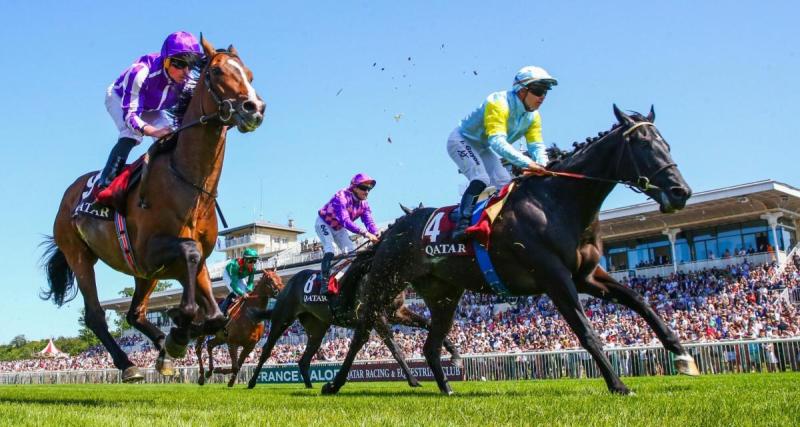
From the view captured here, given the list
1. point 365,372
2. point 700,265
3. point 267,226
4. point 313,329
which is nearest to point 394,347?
point 313,329

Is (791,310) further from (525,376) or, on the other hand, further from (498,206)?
(498,206)

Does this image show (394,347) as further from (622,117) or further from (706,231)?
(706,231)

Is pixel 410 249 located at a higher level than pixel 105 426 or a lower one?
higher

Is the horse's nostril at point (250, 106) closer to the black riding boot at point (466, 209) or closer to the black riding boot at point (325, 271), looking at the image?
the black riding boot at point (466, 209)

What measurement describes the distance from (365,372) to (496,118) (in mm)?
15360

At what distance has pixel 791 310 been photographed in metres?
22.9

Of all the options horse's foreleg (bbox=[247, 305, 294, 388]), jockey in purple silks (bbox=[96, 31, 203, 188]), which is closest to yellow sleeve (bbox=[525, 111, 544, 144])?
jockey in purple silks (bbox=[96, 31, 203, 188])

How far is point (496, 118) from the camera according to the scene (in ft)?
26.2

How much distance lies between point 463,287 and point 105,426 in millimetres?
5048

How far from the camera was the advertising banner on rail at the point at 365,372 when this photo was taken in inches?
797

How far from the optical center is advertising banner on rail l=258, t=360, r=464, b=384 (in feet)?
66.4

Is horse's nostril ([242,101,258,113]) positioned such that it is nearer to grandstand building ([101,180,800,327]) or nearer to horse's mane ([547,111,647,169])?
horse's mane ([547,111,647,169])

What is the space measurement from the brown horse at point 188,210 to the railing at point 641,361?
36.1 feet

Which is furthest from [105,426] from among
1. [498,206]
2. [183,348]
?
[498,206]
